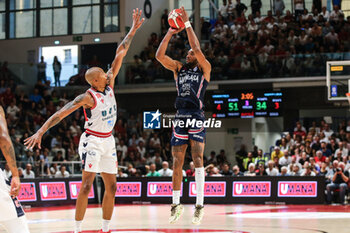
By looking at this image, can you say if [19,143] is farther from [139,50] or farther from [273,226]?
[273,226]

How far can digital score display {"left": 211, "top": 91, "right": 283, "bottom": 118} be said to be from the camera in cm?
2156

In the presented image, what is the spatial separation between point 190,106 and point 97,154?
5.49ft

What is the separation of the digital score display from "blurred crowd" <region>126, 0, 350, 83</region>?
5.28 feet

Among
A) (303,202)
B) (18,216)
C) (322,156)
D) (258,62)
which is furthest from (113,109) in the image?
(258,62)

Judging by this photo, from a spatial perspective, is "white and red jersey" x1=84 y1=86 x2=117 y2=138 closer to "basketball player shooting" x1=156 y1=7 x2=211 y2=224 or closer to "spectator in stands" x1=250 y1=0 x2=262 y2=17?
"basketball player shooting" x1=156 y1=7 x2=211 y2=224

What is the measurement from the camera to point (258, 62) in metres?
23.0

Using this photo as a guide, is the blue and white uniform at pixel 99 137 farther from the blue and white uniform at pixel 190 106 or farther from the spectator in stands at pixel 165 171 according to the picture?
the spectator in stands at pixel 165 171

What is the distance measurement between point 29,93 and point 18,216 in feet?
67.6

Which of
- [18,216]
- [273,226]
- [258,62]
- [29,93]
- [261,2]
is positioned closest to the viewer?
[18,216]

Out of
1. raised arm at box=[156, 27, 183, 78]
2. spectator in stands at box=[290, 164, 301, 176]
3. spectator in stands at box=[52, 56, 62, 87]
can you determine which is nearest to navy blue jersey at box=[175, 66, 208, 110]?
raised arm at box=[156, 27, 183, 78]

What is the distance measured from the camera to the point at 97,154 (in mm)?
8039

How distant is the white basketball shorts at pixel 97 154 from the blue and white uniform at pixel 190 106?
119 cm

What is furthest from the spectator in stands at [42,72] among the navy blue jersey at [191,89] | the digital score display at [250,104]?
→ the navy blue jersey at [191,89]

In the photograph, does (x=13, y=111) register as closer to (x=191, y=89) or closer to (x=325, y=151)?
(x=325, y=151)
